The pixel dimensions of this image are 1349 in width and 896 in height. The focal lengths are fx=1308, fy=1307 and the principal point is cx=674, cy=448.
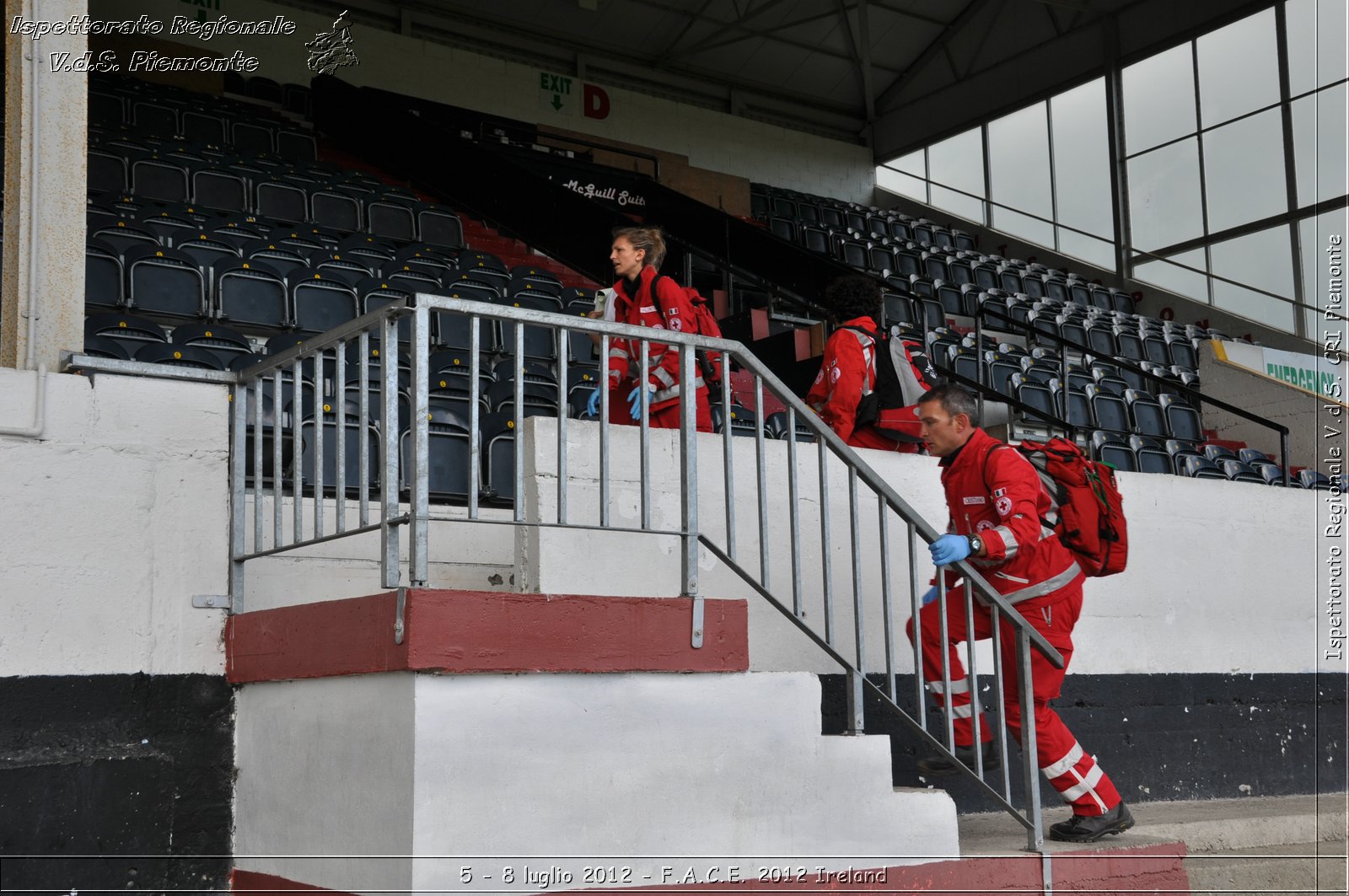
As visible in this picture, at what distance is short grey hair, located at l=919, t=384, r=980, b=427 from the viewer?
5035 mm

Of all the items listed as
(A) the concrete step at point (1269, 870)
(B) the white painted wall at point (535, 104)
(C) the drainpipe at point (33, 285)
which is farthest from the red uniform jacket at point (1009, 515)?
(B) the white painted wall at point (535, 104)

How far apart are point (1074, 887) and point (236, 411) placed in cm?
333

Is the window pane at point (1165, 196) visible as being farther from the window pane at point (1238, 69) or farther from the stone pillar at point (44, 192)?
the stone pillar at point (44, 192)

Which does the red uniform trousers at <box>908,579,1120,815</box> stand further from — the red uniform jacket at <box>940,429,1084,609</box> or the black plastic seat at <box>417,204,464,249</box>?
the black plastic seat at <box>417,204,464,249</box>

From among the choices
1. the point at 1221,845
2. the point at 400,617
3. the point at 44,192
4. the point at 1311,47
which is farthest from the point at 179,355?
the point at 1311,47

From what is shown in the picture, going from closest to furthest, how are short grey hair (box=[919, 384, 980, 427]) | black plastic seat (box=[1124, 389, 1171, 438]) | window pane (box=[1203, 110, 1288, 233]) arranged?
1. short grey hair (box=[919, 384, 980, 427])
2. black plastic seat (box=[1124, 389, 1171, 438])
3. window pane (box=[1203, 110, 1288, 233])

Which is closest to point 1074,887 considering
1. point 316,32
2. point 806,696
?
point 806,696

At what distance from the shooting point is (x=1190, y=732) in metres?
6.96

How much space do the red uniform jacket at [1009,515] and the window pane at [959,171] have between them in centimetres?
1757

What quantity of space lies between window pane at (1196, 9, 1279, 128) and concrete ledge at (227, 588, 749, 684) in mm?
16983

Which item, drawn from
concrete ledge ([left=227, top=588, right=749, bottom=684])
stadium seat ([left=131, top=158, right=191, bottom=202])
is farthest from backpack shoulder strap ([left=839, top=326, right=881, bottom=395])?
stadium seat ([left=131, top=158, right=191, bottom=202])

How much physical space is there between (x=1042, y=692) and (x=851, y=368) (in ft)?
5.82

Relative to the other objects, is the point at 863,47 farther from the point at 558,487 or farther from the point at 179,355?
the point at 558,487

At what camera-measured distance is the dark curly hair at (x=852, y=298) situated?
6.15 metres
